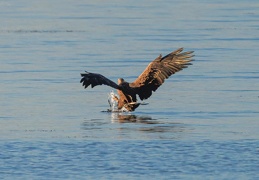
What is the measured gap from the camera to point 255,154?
1242cm

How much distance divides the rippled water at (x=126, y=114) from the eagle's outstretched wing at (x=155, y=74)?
0.28m

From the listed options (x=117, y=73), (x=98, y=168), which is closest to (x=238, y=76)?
(x=117, y=73)

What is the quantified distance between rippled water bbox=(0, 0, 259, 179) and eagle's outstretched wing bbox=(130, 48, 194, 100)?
282 millimetres

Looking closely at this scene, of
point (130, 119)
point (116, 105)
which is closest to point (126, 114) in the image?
point (116, 105)

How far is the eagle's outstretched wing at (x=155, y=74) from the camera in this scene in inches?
654

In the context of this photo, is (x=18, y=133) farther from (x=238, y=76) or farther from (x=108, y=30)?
(x=108, y=30)

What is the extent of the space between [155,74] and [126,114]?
34.9 inches

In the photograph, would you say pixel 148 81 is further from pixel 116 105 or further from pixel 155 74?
pixel 116 105

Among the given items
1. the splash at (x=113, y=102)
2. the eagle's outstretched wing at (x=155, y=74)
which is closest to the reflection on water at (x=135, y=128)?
the splash at (x=113, y=102)

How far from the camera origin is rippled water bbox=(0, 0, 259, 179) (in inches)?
472

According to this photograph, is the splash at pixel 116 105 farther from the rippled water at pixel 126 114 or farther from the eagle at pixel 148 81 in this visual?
the rippled water at pixel 126 114

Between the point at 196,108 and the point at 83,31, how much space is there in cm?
1217

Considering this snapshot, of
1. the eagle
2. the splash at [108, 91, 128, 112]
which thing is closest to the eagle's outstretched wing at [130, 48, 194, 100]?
the eagle

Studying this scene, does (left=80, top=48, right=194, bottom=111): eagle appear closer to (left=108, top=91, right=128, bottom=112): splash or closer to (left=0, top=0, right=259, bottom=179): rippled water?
(left=108, top=91, right=128, bottom=112): splash
